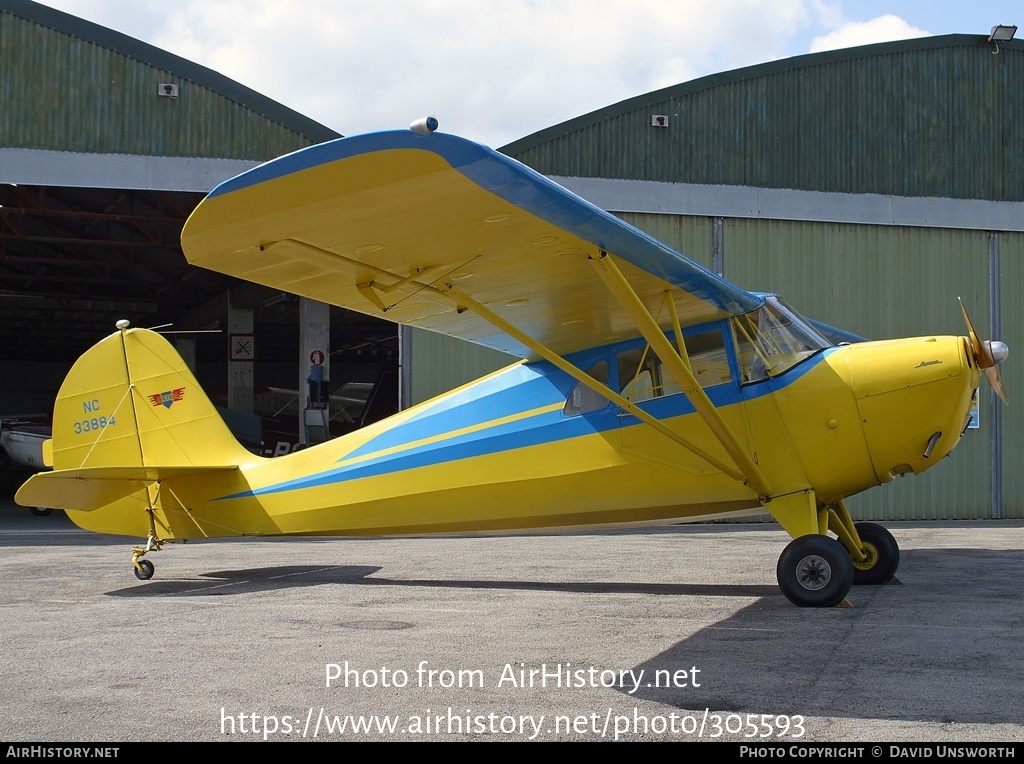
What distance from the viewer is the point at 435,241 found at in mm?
5699

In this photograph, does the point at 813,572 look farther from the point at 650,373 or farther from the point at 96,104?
the point at 96,104

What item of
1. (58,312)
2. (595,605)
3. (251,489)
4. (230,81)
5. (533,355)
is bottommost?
(595,605)

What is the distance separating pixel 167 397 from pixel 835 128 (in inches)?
516

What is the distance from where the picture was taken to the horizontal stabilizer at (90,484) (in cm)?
802

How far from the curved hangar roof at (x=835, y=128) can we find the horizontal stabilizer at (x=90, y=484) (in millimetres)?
9543

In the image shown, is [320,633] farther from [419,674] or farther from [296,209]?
[296,209]

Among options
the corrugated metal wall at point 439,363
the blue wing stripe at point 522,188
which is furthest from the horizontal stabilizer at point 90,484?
the corrugated metal wall at point 439,363

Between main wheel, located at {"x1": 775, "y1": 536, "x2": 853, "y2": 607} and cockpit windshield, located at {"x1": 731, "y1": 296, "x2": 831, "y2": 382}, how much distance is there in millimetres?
1380

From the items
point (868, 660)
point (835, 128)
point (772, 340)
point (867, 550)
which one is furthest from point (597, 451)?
point (835, 128)

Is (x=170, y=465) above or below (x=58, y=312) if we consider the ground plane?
below

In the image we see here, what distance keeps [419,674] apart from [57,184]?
42.4 feet

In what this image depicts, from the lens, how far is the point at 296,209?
15.8ft

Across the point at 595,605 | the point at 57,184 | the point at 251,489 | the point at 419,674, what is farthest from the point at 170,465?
the point at 57,184

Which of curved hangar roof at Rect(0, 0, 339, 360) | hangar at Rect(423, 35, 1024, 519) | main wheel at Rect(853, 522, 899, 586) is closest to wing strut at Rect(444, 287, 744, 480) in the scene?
main wheel at Rect(853, 522, 899, 586)
